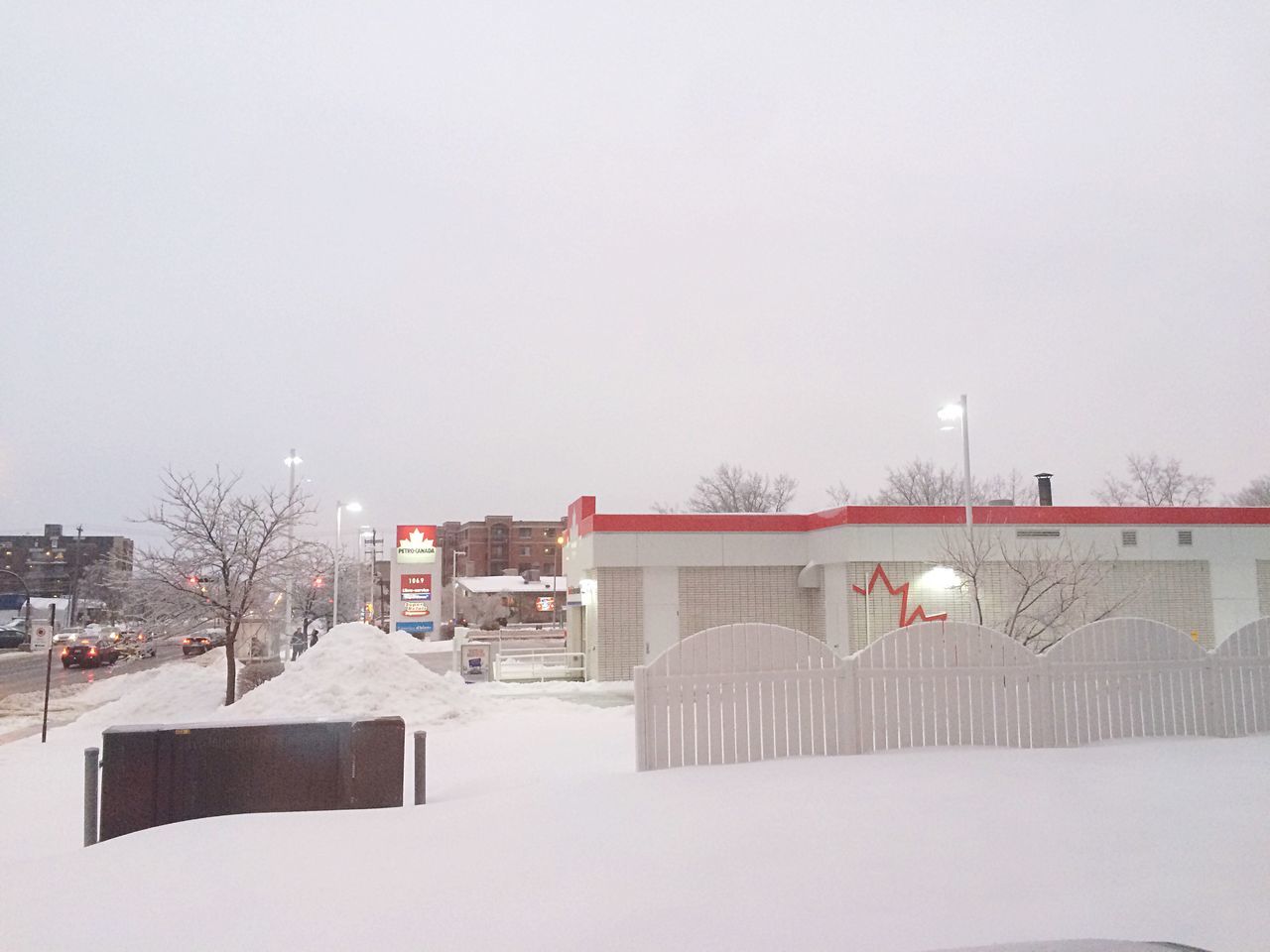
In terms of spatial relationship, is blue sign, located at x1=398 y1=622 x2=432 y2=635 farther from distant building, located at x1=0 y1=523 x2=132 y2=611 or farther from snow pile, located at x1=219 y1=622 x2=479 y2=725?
distant building, located at x1=0 y1=523 x2=132 y2=611

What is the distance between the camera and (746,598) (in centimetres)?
2578

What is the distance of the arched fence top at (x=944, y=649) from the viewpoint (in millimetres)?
9328

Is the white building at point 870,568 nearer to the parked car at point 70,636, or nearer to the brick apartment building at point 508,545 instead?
the parked car at point 70,636

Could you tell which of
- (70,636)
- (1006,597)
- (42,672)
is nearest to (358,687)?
(1006,597)

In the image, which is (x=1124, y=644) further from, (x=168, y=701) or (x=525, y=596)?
(x=525, y=596)

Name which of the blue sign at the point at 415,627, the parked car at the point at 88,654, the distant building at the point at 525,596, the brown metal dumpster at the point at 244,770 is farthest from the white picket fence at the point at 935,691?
the distant building at the point at 525,596

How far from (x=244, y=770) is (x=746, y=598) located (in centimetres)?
1942

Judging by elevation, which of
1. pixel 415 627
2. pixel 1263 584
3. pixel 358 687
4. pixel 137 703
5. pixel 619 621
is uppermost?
pixel 1263 584

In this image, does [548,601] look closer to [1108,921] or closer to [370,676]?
[370,676]

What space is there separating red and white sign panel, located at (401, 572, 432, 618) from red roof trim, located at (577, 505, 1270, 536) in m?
18.9

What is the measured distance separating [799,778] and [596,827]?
222 centimetres

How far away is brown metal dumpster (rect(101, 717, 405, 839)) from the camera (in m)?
7.33

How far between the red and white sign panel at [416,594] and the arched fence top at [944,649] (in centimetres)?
3592

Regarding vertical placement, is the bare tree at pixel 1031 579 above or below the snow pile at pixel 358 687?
above
